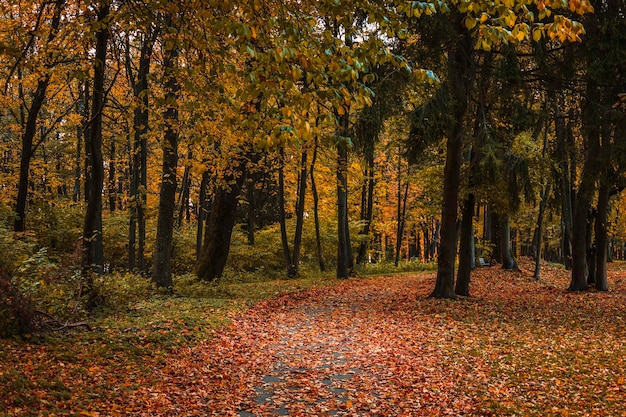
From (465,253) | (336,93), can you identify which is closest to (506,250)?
(465,253)

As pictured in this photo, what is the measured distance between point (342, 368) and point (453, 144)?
766cm

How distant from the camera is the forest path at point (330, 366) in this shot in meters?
5.68

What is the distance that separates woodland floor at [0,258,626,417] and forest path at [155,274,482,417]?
2 centimetres

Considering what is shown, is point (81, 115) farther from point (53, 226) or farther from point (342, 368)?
point (342, 368)

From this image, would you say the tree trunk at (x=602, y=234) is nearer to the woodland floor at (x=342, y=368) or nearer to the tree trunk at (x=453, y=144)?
the woodland floor at (x=342, y=368)

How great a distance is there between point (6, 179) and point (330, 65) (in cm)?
1855

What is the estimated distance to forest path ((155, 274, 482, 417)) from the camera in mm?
5684

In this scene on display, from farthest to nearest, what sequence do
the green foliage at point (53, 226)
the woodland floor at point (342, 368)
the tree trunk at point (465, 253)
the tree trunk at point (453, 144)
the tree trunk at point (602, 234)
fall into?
the green foliage at point (53, 226)
the tree trunk at point (602, 234)
the tree trunk at point (465, 253)
the tree trunk at point (453, 144)
the woodland floor at point (342, 368)

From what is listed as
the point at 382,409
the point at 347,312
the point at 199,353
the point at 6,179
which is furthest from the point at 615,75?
the point at 6,179

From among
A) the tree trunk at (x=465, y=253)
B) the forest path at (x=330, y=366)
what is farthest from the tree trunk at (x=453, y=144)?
the forest path at (x=330, y=366)

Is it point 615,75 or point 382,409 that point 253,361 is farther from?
point 615,75

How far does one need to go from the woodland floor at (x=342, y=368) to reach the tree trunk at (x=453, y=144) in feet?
5.60

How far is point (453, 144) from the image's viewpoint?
41.7 feet

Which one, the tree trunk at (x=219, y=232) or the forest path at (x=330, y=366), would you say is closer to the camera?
the forest path at (x=330, y=366)
